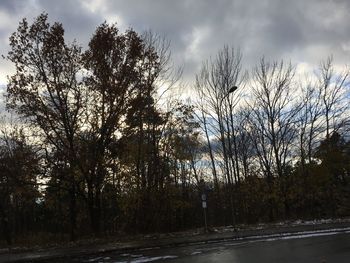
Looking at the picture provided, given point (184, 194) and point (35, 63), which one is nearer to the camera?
point (35, 63)

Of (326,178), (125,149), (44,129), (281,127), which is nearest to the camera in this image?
(44,129)

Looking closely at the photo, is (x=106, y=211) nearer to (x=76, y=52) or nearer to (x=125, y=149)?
(x=125, y=149)

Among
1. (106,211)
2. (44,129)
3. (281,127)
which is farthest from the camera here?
(281,127)

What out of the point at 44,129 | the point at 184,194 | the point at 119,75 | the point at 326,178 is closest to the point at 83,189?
the point at 44,129

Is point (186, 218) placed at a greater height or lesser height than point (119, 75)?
lesser

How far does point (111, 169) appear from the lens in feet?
101

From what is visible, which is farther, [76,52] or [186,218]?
[186,218]

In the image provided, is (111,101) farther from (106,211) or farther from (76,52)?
(106,211)

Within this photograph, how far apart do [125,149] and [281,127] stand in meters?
23.0

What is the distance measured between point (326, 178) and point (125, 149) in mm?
19512

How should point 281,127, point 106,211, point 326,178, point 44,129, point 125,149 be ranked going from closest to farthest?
point 44,129 < point 125,149 < point 106,211 < point 326,178 < point 281,127

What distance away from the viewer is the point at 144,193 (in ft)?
109

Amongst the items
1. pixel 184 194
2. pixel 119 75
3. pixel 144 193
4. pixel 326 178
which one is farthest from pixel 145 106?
pixel 326 178

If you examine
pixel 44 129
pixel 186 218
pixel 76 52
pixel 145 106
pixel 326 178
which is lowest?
pixel 186 218
